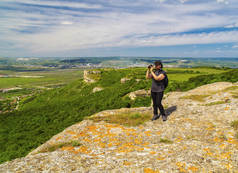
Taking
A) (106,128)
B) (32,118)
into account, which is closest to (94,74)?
(32,118)

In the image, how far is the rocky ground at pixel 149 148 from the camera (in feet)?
20.5

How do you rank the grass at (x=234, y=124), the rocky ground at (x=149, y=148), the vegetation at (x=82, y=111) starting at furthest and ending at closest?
the vegetation at (x=82, y=111) → the grass at (x=234, y=124) → the rocky ground at (x=149, y=148)

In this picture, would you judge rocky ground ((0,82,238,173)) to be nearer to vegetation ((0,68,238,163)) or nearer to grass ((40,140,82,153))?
grass ((40,140,82,153))

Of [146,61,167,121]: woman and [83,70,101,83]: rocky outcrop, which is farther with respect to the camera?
[83,70,101,83]: rocky outcrop

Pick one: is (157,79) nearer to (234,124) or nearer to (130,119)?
(130,119)

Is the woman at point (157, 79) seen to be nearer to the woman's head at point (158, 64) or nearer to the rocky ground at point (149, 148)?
the woman's head at point (158, 64)

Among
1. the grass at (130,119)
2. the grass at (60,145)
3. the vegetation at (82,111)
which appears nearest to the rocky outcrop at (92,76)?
the vegetation at (82,111)

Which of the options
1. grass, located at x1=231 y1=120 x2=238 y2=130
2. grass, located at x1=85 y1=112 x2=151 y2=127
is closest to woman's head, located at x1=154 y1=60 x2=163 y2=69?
grass, located at x1=85 y1=112 x2=151 y2=127

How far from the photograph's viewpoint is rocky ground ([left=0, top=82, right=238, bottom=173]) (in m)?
6.25

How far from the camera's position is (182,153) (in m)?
7.01

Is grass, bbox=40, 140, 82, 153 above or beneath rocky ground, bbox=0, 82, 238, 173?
beneath

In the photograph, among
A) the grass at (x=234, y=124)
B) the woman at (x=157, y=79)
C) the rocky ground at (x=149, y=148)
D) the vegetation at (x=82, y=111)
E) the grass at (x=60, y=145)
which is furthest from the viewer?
the vegetation at (x=82, y=111)

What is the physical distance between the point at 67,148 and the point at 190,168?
21.5 feet

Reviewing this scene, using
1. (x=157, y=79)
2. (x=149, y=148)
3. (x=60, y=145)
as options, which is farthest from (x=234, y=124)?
(x=60, y=145)
